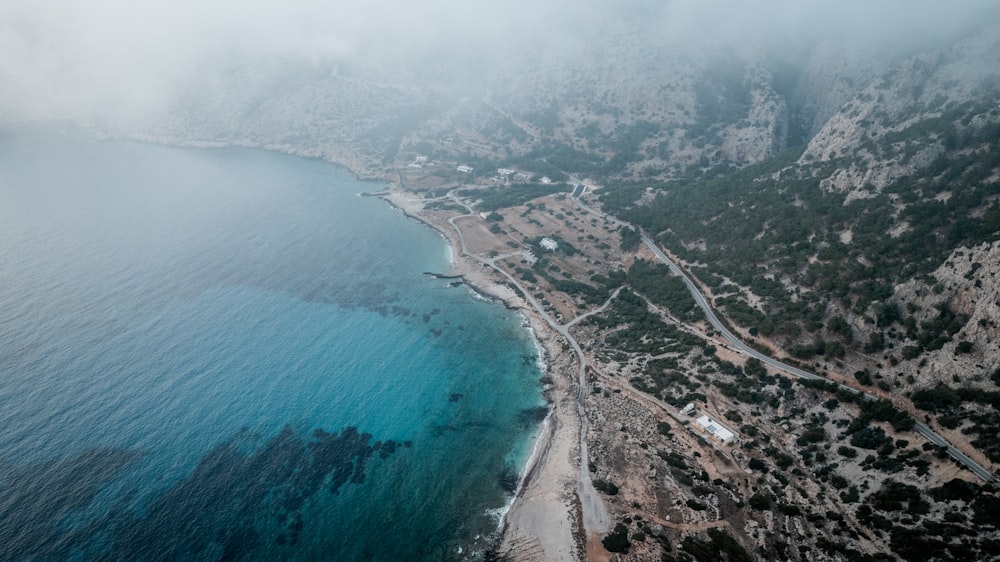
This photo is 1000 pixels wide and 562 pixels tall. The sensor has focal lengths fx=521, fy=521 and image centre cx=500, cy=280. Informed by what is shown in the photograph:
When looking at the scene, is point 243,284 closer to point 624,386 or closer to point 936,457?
point 624,386

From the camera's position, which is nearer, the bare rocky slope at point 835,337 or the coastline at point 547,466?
→ the bare rocky slope at point 835,337

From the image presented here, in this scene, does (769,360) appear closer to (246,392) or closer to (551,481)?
(551,481)

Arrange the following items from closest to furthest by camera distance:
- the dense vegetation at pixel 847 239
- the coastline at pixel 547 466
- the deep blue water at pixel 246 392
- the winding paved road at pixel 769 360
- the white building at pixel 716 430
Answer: the winding paved road at pixel 769 360 < the coastline at pixel 547 466 < the deep blue water at pixel 246 392 < the white building at pixel 716 430 < the dense vegetation at pixel 847 239

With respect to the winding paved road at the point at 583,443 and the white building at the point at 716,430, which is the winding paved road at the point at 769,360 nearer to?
the white building at the point at 716,430

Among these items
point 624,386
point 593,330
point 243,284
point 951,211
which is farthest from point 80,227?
point 951,211

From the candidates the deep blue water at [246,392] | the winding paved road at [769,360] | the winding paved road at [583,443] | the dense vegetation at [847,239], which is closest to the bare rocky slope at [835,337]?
the dense vegetation at [847,239]

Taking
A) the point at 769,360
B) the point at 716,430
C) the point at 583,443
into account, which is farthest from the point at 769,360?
the point at 583,443
